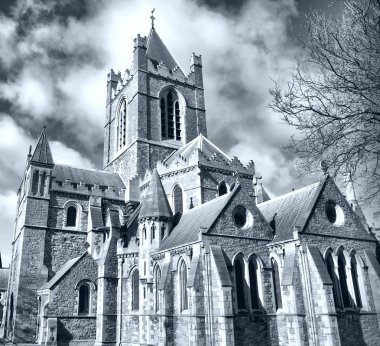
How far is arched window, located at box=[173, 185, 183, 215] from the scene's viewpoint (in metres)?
27.2

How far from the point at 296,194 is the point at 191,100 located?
19.9 metres

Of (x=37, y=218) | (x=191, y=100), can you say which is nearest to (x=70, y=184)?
(x=37, y=218)

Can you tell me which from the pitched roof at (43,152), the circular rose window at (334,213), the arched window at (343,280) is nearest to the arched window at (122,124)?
the pitched roof at (43,152)

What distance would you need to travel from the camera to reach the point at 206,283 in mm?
17609

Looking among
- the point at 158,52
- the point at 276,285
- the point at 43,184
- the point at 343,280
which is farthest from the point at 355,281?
the point at 158,52

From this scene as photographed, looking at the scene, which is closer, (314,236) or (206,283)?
(206,283)

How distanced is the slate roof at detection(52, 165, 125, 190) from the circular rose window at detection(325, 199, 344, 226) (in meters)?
18.4

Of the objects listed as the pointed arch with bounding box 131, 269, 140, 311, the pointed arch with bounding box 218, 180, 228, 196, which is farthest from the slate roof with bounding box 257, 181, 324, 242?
the pointed arch with bounding box 131, 269, 140, 311

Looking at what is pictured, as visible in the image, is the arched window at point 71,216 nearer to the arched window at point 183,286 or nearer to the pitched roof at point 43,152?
the pitched roof at point 43,152

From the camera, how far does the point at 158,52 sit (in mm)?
41375

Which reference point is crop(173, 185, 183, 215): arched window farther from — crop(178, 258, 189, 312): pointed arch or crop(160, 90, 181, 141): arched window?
crop(160, 90, 181, 141): arched window

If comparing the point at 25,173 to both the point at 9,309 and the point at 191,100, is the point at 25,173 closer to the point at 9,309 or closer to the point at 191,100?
the point at 9,309

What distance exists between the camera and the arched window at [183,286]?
19328 millimetres

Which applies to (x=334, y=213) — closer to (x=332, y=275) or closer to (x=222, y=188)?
(x=332, y=275)
